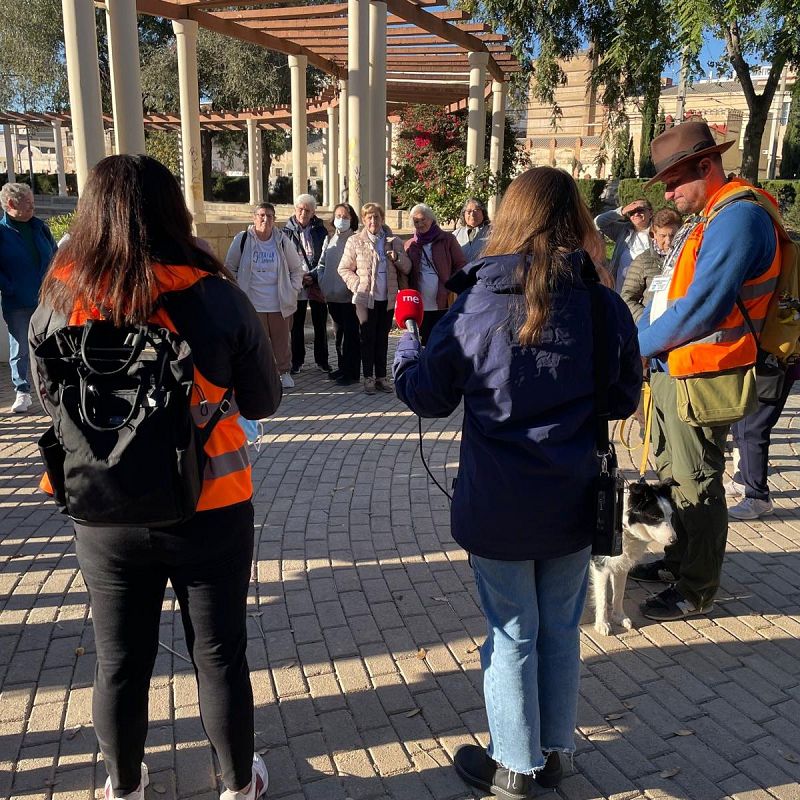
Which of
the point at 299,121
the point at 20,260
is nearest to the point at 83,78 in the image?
the point at 20,260

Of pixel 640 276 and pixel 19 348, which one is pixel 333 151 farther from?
pixel 640 276

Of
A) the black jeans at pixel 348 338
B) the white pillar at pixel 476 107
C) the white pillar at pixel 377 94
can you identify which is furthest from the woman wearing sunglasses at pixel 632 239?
the white pillar at pixel 476 107

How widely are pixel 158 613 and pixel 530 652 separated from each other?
1.11 metres

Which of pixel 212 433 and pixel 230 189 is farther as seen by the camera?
pixel 230 189

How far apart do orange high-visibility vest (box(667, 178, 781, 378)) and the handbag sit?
1203 millimetres

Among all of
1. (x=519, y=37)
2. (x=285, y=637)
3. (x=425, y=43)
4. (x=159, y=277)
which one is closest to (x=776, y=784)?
(x=285, y=637)

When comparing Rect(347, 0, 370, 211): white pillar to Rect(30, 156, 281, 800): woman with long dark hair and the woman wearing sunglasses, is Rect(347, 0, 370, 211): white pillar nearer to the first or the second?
the woman wearing sunglasses

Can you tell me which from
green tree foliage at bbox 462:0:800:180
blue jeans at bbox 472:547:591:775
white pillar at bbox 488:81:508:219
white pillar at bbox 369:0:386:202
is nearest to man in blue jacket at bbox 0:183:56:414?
blue jeans at bbox 472:547:591:775

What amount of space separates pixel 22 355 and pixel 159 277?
576cm

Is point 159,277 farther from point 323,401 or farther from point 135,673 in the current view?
point 323,401

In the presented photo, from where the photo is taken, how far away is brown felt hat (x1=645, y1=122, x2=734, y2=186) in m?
3.12

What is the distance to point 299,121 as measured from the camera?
17.6 metres

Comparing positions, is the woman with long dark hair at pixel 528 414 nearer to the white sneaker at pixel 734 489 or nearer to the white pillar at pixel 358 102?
the white sneaker at pixel 734 489

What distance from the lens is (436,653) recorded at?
328 cm
